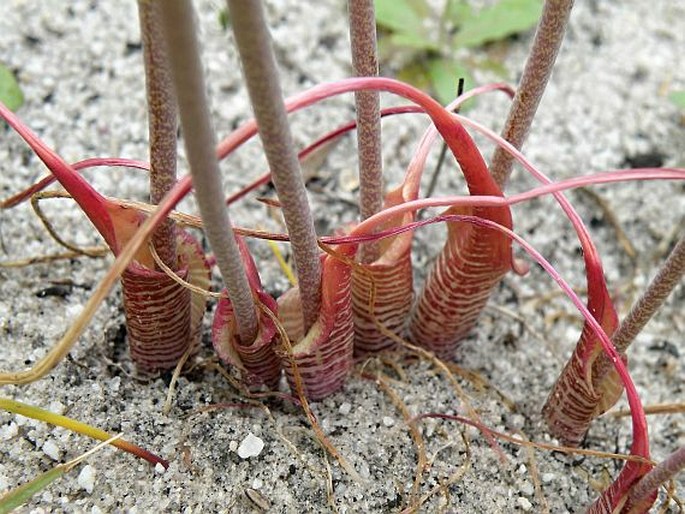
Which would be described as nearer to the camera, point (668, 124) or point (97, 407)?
point (97, 407)

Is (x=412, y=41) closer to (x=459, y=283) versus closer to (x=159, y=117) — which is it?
(x=459, y=283)

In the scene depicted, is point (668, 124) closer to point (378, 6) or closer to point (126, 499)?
point (378, 6)

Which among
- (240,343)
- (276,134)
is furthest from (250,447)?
(276,134)

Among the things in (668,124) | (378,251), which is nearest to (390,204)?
(378,251)

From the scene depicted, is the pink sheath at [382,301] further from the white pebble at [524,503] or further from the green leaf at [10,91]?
the green leaf at [10,91]

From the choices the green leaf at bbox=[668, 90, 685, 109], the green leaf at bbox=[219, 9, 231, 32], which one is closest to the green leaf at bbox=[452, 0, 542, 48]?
the green leaf at bbox=[668, 90, 685, 109]

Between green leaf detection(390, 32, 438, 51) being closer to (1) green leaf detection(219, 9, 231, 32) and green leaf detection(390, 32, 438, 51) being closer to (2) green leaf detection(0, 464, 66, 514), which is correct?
(1) green leaf detection(219, 9, 231, 32)
